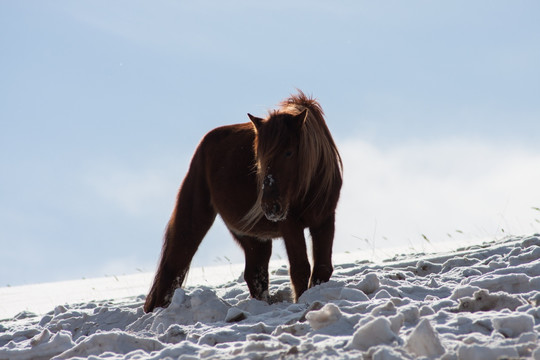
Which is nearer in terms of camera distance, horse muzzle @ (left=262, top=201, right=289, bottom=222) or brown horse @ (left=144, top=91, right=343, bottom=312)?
horse muzzle @ (left=262, top=201, right=289, bottom=222)

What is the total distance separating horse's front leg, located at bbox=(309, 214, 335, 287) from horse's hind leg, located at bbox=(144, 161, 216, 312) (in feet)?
3.90

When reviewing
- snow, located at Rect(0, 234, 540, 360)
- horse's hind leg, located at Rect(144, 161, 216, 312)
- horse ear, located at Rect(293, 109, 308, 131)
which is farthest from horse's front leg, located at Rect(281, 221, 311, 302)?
horse's hind leg, located at Rect(144, 161, 216, 312)

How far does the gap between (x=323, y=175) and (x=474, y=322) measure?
2.10 meters

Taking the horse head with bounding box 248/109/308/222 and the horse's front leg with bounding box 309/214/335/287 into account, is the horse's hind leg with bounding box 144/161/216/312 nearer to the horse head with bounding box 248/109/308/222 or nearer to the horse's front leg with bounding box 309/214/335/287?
the horse head with bounding box 248/109/308/222

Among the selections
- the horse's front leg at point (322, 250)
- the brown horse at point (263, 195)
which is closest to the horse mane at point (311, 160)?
→ the brown horse at point (263, 195)

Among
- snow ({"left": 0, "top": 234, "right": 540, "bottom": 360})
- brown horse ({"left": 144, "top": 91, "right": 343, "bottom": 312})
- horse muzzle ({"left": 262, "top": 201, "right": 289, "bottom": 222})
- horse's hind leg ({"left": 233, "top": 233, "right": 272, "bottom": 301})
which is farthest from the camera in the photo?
horse's hind leg ({"left": 233, "top": 233, "right": 272, "bottom": 301})

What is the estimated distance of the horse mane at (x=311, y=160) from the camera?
444cm

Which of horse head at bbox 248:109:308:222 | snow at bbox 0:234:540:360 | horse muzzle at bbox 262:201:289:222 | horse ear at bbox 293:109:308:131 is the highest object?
horse ear at bbox 293:109:308:131

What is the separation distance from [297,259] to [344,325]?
5.09ft

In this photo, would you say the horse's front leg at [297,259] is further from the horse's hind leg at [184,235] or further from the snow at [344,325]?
the horse's hind leg at [184,235]

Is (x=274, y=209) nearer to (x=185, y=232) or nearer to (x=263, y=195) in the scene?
(x=263, y=195)

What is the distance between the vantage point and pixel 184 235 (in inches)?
211

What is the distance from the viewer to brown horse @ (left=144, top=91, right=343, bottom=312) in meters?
4.37

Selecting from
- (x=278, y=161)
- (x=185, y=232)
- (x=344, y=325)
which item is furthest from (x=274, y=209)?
(x=344, y=325)
